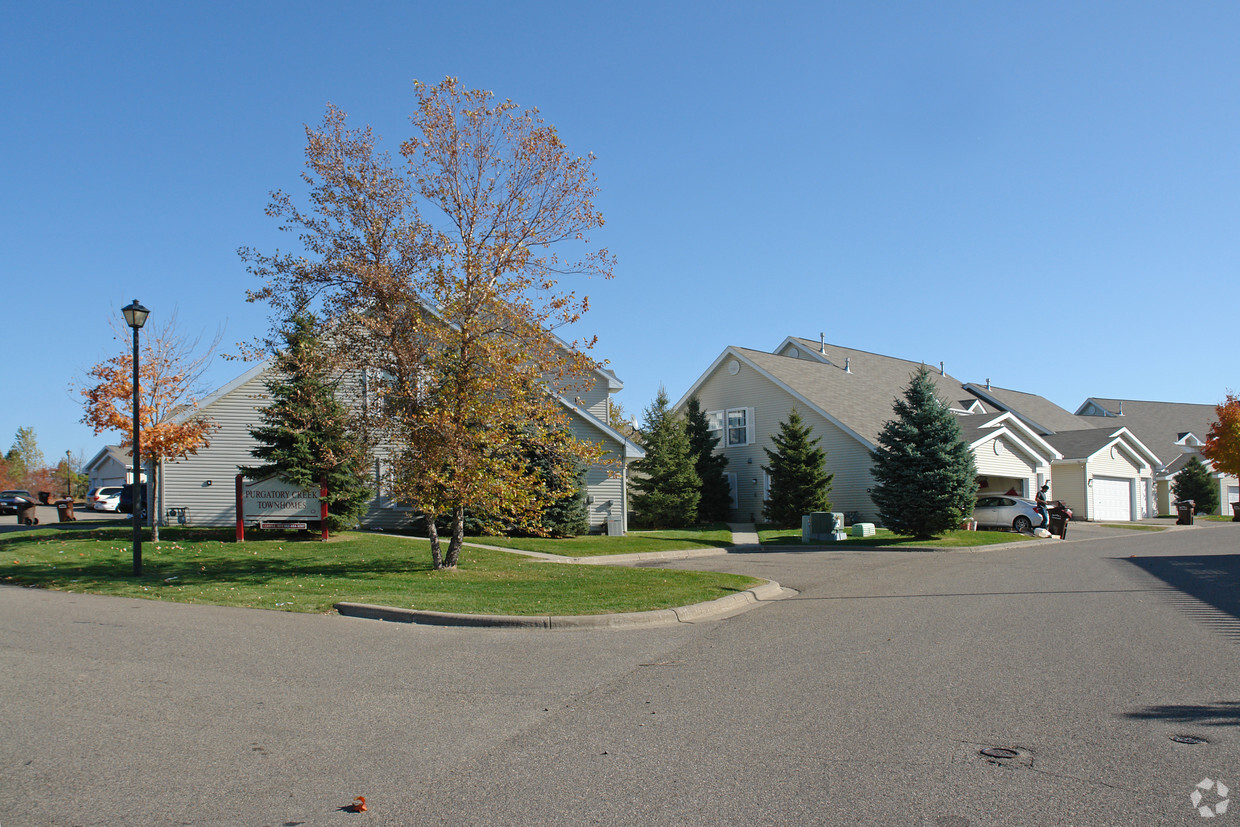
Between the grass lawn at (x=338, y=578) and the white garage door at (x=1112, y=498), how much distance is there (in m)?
30.4

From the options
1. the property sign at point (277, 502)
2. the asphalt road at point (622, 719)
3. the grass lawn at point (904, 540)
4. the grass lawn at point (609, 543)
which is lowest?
the grass lawn at point (904, 540)

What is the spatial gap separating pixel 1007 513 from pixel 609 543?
54.3ft

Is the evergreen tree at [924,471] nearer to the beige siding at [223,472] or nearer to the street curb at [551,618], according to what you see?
the beige siding at [223,472]

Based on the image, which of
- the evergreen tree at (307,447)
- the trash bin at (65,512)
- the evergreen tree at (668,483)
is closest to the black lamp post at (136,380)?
the evergreen tree at (307,447)

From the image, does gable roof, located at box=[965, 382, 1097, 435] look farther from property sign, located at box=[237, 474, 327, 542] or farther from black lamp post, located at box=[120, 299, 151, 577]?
black lamp post, located at box=[120, 299, 151, 577]

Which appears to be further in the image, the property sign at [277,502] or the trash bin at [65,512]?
the trash bin at [65,512]

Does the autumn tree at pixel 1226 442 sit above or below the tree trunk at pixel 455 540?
above

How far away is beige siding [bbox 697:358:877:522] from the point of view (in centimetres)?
3169

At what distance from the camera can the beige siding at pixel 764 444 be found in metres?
31.7

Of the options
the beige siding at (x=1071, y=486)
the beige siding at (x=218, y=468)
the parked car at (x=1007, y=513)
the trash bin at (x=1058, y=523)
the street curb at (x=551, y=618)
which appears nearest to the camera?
the street curb at (x=551, y=618)

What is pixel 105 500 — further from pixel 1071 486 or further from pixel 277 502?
pixel 1071 486

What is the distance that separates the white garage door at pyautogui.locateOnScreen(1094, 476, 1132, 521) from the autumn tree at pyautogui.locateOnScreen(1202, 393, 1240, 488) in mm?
6561

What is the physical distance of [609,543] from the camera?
→ 23141mm

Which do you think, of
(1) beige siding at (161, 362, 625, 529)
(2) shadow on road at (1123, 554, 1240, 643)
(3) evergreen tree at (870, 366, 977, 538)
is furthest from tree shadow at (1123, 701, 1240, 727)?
(1) beige siding at (161, 362, 625, 529)
